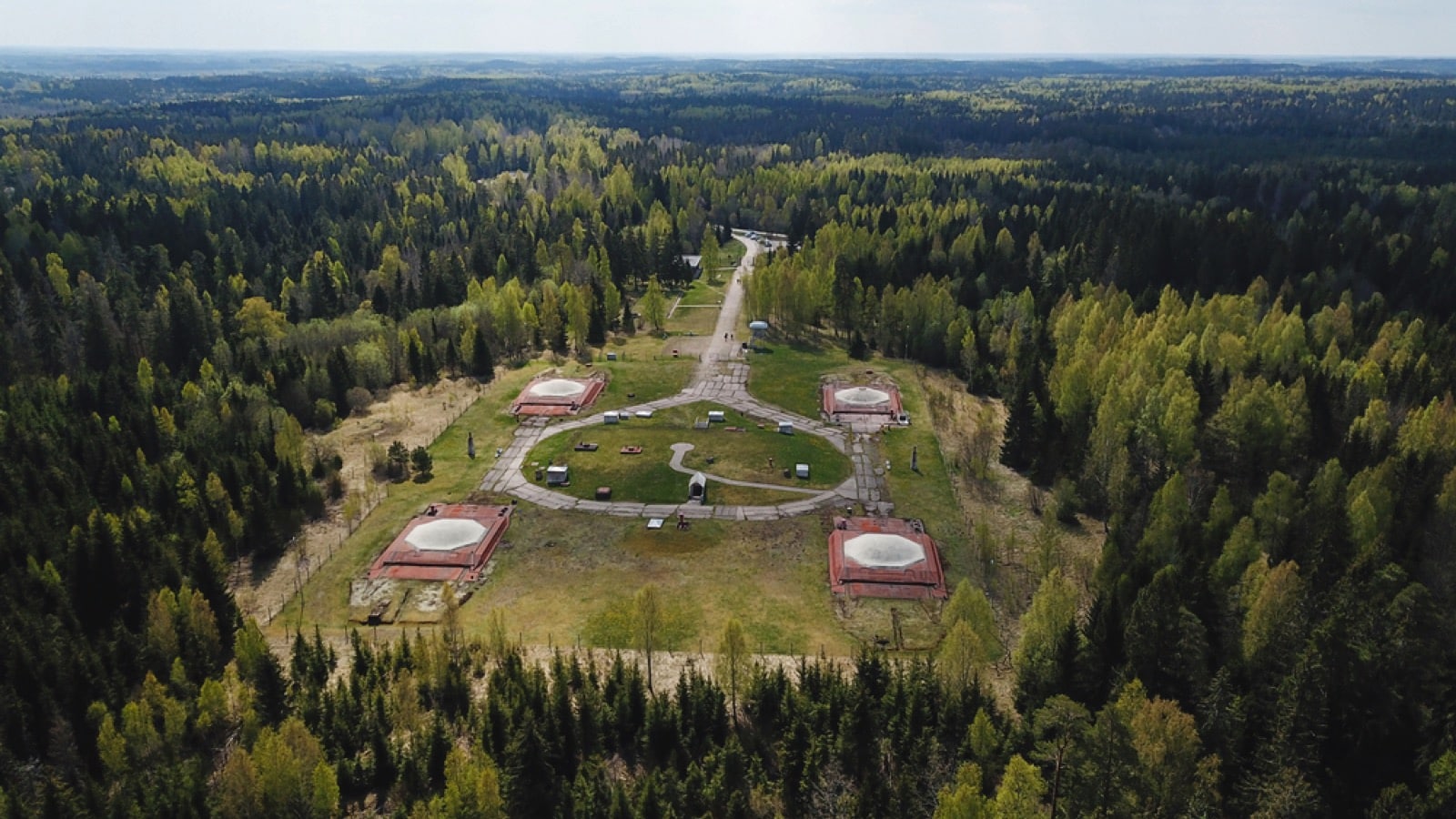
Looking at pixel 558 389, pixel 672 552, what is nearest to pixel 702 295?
pixel 558 389

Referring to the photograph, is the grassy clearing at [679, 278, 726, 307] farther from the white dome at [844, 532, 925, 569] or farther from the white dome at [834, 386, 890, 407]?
the white dome at [844, 532, 925, 569]

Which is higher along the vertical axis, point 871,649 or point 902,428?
point 902,428

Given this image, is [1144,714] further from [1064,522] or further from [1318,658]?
[1064,522]

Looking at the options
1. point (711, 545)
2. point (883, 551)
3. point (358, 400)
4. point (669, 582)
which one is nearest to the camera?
point (669, 582)

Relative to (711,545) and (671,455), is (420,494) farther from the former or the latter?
(711,545)

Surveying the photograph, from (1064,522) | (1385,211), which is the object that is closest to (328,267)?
(1064,522)

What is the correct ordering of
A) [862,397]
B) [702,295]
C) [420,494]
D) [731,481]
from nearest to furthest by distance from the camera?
[420,494]
[731,481]
[862,397]
[702,295]
